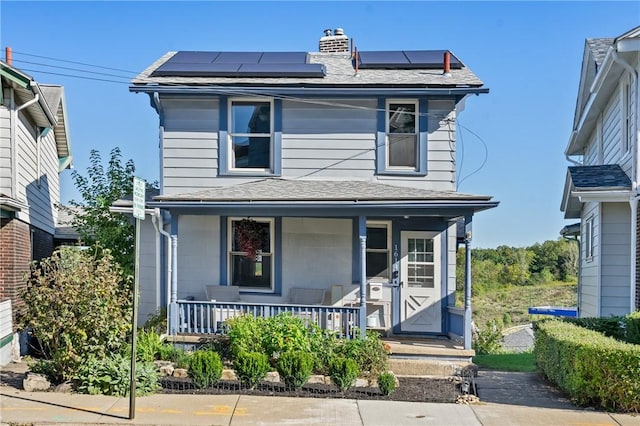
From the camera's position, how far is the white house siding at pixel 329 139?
1268 centimetres

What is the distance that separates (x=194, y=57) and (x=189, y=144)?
2.58 meters

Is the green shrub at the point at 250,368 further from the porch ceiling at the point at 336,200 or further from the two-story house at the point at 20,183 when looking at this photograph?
the two-story house at the point at 20,183

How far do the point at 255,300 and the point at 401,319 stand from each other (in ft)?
9.90

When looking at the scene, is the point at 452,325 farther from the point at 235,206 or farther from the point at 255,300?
the point at 235,206

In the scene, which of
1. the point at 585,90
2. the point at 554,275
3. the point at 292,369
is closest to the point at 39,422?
the point at 292,369

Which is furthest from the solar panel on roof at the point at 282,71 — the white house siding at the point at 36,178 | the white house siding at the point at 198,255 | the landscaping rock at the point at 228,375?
the landscaping rock at the point at 228,375

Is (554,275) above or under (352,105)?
under

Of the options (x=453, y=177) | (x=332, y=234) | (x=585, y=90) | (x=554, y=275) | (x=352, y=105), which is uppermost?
(x=585, y=90)

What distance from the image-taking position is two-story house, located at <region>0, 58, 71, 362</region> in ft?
38.9

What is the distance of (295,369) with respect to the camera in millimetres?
9070

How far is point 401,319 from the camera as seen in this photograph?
12.5m

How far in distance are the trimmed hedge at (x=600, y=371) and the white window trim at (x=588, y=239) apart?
19.4ft

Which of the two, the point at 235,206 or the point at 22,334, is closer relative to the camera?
the point at 235,206

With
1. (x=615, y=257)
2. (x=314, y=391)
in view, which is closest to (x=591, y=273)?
(x=615, y=257)
